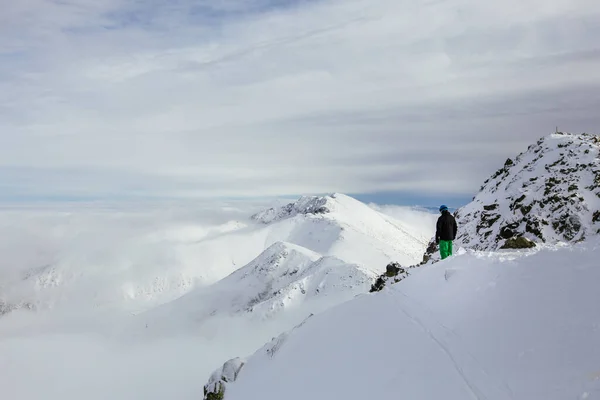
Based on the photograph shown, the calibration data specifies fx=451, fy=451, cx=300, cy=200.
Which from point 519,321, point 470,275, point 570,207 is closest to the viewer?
point 519,321

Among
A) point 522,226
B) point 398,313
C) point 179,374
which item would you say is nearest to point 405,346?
point 398,313

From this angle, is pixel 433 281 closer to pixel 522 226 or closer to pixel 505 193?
pixel 522 226

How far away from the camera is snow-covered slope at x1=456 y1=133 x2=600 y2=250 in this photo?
42259 mm

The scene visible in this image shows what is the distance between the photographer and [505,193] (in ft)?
166

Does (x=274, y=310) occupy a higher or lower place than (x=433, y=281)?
lower

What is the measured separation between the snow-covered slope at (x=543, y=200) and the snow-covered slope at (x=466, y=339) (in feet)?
70.8

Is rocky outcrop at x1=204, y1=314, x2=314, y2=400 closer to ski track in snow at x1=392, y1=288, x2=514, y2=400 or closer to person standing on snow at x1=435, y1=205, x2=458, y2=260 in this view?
person standing on snow at x1=435, y1=205, x2=458, y2=260

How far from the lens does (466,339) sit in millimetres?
15578

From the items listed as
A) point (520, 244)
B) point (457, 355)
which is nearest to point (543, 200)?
point (520, 244)

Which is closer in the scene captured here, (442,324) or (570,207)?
(442,324)

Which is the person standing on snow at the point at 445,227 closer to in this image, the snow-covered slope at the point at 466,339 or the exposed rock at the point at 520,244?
the snow-covered slope at the point at 466,339

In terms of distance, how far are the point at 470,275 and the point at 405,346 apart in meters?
5.83

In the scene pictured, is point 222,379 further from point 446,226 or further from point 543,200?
point 543,200

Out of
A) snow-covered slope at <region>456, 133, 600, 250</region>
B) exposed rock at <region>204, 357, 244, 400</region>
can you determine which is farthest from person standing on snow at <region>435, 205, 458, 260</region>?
exposed rock at <region>204, 357, 244, 400</region>
